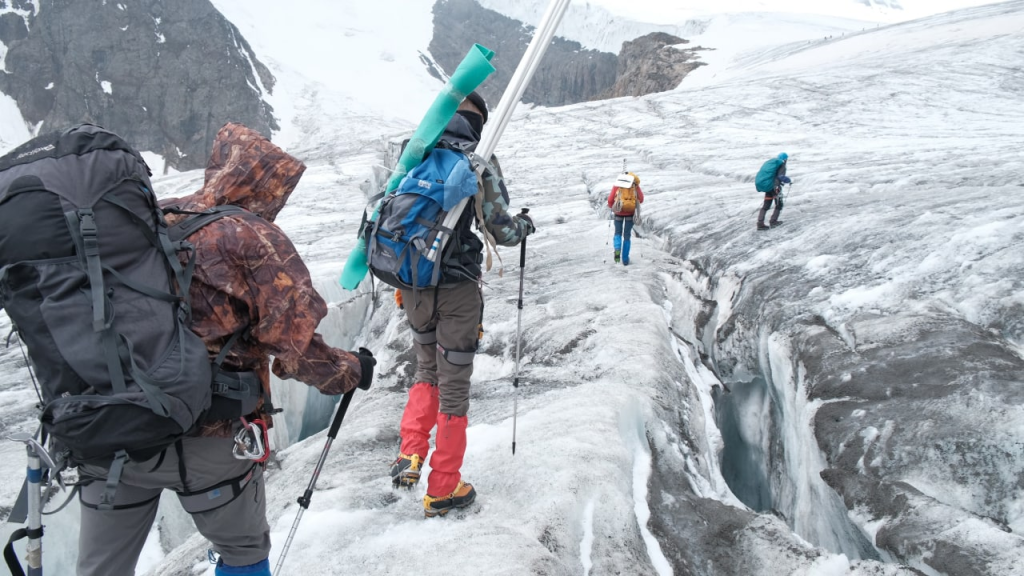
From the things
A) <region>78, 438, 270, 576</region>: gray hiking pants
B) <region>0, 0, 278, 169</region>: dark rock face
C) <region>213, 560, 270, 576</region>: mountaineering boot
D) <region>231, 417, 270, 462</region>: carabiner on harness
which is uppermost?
<region>0, 0, 278, 169</region>: dark rock face

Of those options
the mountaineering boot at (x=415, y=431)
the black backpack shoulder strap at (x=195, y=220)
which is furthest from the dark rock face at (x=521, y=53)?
the black backpack shoulder strap at (x=195, y=220)

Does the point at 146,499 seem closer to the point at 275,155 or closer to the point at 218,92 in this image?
the point at 275,155

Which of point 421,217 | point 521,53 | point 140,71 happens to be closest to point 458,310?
point 421,217

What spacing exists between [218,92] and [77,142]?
80.2 meters

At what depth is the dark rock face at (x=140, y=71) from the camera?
2593 inches

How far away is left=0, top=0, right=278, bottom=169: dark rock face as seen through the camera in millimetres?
65850

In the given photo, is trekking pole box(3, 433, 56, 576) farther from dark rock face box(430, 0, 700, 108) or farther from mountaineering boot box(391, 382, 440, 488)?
dark rock face box(430, 0, 700, 108)

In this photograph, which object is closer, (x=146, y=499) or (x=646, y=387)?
(x=146, y=499)

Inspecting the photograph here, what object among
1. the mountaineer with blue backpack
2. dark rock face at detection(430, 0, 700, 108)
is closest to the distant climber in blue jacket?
the mountaineer with blue backpack

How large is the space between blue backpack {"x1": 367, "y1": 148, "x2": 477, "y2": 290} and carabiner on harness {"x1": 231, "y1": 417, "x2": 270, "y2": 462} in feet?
3.82

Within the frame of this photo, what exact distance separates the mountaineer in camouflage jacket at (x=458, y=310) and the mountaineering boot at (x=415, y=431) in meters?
0.24

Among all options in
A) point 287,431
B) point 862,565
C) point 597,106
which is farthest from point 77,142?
point 597,106

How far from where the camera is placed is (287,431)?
27.2 feet

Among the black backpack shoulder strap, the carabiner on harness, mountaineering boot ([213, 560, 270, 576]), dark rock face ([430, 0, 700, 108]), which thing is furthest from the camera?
dark rock face ([430, 0, 700, 108])
